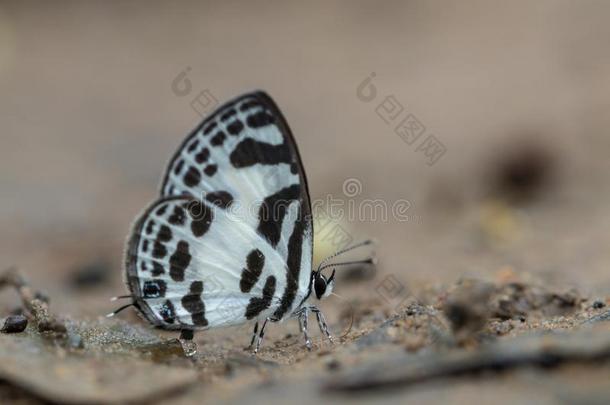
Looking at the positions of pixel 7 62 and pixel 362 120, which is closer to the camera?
pixel 362 120

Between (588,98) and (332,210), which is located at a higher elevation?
(588,98)

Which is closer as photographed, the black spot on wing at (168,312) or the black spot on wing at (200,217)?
the black spot on wing at (168,312)

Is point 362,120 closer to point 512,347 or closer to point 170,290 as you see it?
point 170,290

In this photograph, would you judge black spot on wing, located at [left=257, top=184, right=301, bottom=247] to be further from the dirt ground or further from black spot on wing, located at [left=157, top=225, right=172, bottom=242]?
the dirt ground

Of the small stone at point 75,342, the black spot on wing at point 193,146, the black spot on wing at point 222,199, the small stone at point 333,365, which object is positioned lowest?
the small stone at point 333,365

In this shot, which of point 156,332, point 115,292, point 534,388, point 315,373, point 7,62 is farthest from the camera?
point 7,62

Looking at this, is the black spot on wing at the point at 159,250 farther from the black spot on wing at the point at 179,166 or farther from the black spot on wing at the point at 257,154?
the black spot on wing at the point at 257,154

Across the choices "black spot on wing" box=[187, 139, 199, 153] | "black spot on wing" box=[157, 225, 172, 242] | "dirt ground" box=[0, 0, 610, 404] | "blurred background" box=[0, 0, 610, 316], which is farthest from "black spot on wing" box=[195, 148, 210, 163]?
"blurred background" box=[0, 0, 610, 316]

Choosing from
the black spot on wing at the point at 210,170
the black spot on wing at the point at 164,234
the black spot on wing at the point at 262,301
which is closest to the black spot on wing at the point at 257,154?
the black spot on wing at the point at 210,170

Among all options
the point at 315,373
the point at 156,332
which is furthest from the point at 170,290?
the point at 315,373
